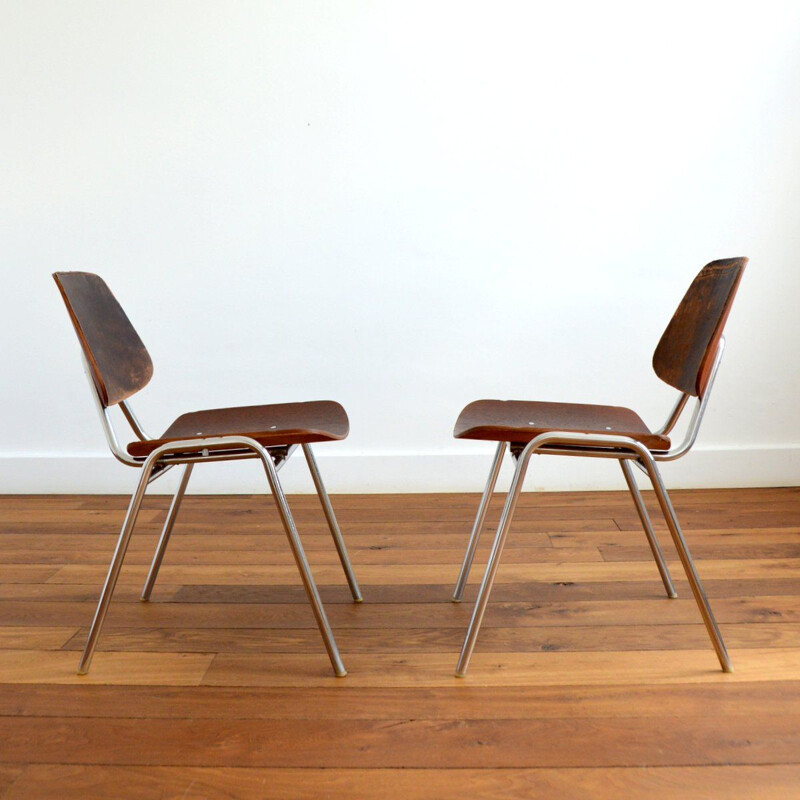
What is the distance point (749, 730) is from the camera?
1.26 meters

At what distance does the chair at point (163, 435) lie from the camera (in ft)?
4.71

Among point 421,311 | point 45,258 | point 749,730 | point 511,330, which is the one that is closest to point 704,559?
point 749,730

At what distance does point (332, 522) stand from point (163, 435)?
0.41 meters

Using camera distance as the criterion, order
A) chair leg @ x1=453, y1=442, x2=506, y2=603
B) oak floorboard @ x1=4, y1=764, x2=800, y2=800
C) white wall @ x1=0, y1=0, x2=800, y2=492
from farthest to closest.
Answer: white wall @ x1=0, y1=0, x2=800, y2=492
chair leg @ x1=453, y1=442, x2=506, y2=603
oak floorboard @ x1=4, y1=764, x2=800, y2=800

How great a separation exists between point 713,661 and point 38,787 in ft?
3.88

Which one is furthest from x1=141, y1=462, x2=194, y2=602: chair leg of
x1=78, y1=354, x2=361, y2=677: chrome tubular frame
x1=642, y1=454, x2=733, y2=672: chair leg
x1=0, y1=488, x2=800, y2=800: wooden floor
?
x1=642, y1=454, x2=733, y2=672: chair leg

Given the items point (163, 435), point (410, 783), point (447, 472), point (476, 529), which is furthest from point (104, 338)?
point (447, 472)

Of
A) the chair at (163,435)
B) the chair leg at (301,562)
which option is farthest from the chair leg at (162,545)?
the chair leg at (301,562)

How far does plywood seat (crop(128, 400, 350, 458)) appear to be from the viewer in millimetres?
1465

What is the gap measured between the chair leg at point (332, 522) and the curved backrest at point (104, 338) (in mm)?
403

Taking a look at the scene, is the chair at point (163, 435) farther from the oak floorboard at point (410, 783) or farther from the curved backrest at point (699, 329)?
the curved backrest at point (699, 329)

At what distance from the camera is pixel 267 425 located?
1594 mm

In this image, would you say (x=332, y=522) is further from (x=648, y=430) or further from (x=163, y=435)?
(x=648, y=430)

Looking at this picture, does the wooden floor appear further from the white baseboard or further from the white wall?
the white wall
